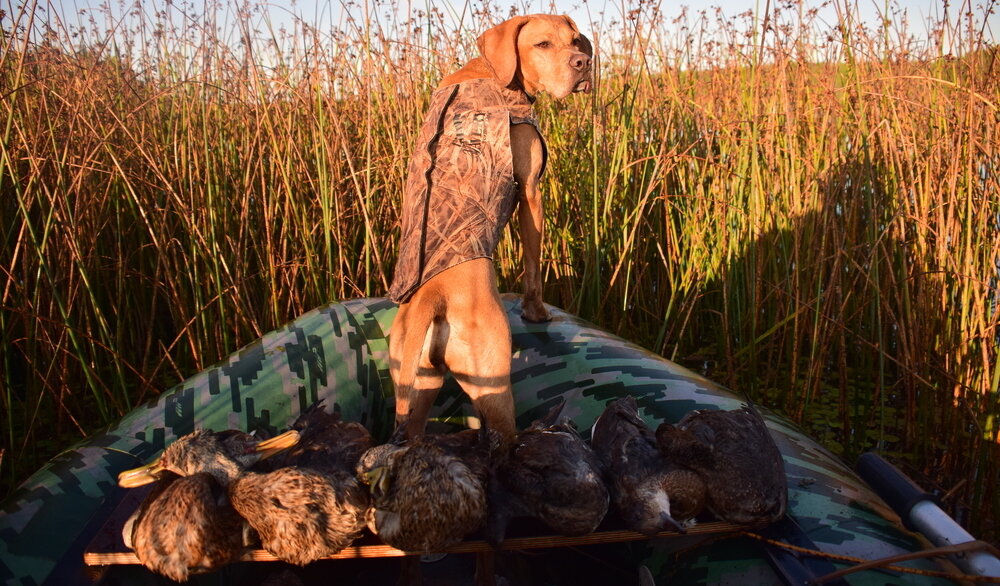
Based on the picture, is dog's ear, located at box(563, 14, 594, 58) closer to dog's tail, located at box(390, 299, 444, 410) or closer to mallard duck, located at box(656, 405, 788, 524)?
dog's tail, located at box(390, 299, 444, 410)

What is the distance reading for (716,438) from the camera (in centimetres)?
146

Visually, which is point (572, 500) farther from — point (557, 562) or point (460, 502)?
point (557, 562)

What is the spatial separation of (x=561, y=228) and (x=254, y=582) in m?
2.05

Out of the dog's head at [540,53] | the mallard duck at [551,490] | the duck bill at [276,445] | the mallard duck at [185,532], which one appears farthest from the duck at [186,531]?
the dog's head at [540,53]

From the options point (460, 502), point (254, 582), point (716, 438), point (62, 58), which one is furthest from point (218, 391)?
point (62, 58)

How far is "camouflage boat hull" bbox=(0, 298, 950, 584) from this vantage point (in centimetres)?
138

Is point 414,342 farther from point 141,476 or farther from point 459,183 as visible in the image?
point 141,476

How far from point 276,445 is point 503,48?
1.13m

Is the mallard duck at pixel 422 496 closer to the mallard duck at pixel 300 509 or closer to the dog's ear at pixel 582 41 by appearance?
the mallard duck at pixel 300 509

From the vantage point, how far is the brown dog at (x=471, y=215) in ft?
6.17

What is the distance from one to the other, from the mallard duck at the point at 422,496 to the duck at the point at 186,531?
0.23 meters

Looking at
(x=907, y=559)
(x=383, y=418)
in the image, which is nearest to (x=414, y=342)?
(x=383, y=418)

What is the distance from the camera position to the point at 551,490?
52.2 inches

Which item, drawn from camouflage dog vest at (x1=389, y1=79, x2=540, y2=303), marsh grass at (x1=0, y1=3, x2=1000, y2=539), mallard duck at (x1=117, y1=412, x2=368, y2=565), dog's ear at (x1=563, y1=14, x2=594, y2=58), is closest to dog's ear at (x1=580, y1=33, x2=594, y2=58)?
dog's ear at (x1=563, y1=14, x2=594, y2=58)
